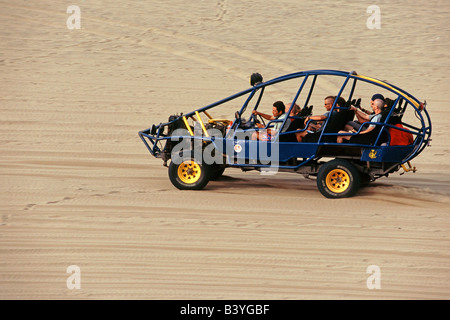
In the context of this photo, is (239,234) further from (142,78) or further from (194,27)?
(194,27)

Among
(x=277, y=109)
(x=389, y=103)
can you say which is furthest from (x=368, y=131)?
(x=277, y=109)

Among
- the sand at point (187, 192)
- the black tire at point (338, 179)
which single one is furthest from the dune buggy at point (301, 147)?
the sand at point (187, 192)

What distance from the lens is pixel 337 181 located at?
10422mm

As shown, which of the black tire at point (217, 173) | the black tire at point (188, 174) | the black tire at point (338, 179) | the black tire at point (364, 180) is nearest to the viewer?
the black tire at point (338, 179)

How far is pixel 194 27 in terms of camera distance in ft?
70.0

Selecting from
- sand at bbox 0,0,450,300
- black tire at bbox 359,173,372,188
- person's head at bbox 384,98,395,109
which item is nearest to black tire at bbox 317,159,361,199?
sand at bbox 0,0,450,300

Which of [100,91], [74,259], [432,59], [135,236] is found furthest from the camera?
[432,59]

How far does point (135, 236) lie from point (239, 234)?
1085 millimetres

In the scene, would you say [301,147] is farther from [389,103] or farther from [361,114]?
[389,103]

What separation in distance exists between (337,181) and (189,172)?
1870 mm

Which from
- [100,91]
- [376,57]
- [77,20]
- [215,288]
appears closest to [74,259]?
[215,288]

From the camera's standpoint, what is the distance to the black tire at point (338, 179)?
10250mm

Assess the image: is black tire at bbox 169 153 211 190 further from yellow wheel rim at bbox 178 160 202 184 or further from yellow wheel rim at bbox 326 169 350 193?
yellow wheel rim at bbox 326 169 350 193

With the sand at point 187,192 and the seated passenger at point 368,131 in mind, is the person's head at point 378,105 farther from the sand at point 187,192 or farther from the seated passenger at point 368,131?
the sand at point 187,192
